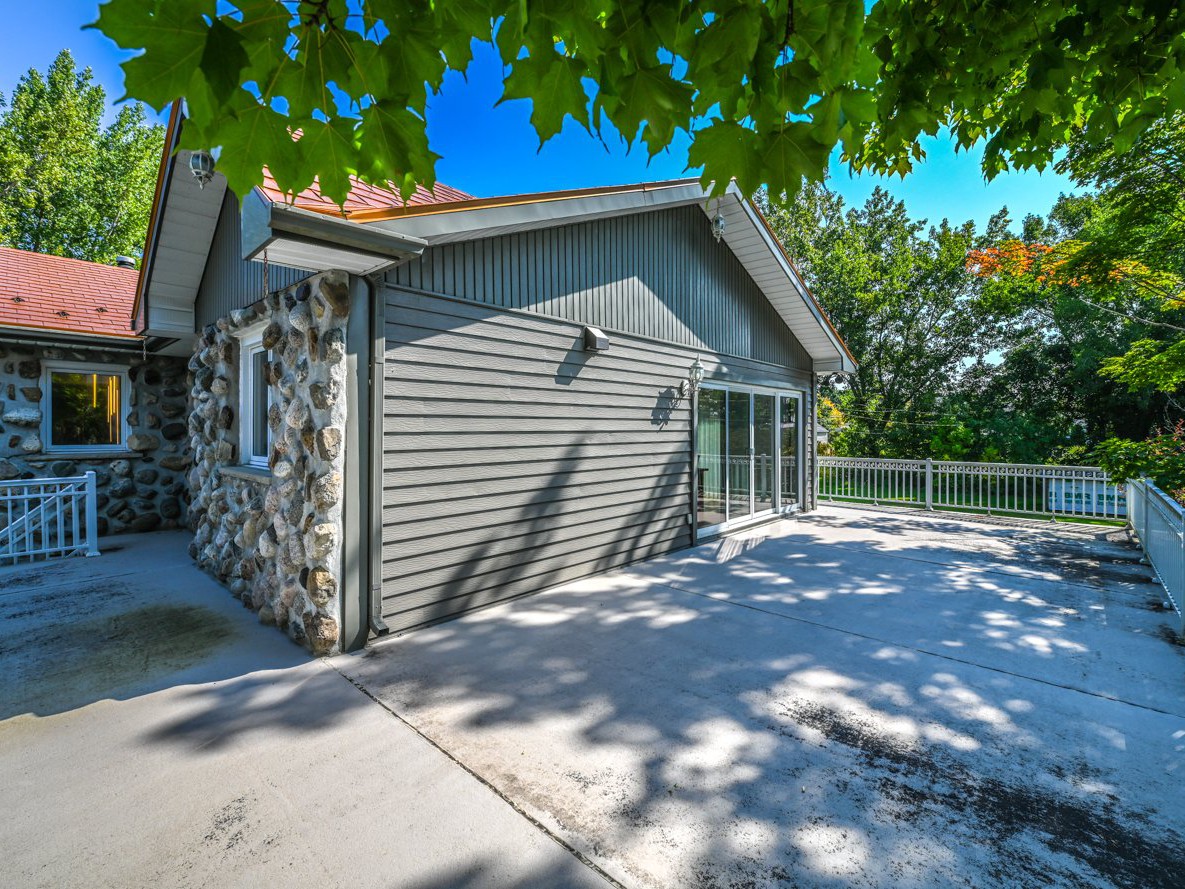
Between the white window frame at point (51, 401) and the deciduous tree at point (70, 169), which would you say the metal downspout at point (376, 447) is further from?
the deciduous tree at point (70, 169)

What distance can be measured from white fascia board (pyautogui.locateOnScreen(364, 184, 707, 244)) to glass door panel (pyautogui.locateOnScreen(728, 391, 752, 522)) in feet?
9.73

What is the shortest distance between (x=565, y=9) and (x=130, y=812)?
3160 millimetres

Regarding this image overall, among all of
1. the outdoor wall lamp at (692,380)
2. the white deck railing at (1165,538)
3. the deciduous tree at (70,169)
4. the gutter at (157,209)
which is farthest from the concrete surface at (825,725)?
the deciduous tree at (70,169)

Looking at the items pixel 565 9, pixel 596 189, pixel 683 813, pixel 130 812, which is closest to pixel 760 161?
pixel 565 9

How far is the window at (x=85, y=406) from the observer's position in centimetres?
671

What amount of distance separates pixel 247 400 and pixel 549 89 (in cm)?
490

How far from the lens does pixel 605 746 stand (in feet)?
8.50

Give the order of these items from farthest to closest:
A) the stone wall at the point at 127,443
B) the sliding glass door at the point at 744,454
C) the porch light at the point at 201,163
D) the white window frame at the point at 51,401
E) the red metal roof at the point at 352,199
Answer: the sliding glass door at the point at 744,454
the white window frame at the point at 51,401
the stone wall at the point at 127,443
the porch light at the point at 201,163
the red metal roof at the point at 352,199

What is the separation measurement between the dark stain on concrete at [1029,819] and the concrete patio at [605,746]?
0.01m

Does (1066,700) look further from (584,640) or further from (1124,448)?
(1124,448)

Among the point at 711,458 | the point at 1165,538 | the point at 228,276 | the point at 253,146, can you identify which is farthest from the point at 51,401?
the point at 1165,538

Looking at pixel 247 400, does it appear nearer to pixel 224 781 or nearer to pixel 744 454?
pixel 224 781

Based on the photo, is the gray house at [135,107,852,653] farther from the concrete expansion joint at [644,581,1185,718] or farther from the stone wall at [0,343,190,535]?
the concrete expansion joint at [644,581,1185,718]

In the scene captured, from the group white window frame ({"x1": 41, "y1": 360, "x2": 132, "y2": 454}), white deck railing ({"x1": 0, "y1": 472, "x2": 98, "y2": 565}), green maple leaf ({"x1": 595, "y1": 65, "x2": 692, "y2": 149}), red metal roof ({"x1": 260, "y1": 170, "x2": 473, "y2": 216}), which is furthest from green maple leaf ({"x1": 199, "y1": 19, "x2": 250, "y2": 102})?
white window frame ({"x1": 41, "y1": 360, "x2": 132, "y2": 454})
